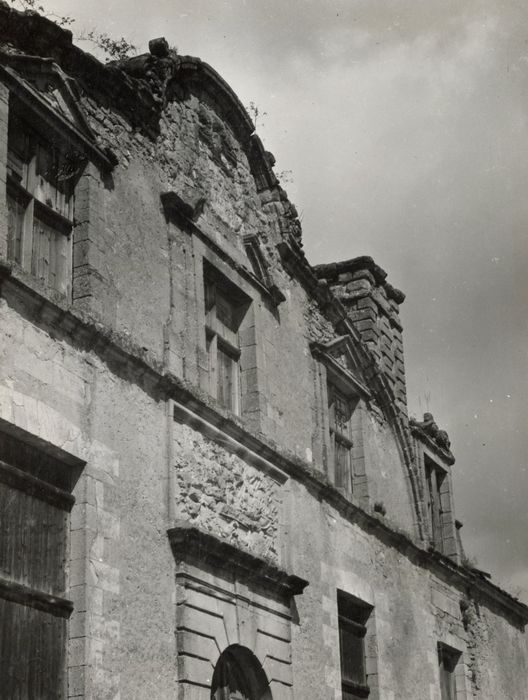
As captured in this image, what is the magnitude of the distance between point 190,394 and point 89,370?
1.30m

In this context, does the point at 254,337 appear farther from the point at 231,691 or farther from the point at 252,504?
the point at 231,691

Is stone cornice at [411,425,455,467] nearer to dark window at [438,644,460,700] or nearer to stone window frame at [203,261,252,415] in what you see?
dark window at [438,644,460,700]

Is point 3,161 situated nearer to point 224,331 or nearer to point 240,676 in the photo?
point 224,331

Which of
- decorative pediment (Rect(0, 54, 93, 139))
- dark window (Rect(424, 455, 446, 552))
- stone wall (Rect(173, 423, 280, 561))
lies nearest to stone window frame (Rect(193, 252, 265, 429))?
stone wall (Rect(173, 423, 280, 561))

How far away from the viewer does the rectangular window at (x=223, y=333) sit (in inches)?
447

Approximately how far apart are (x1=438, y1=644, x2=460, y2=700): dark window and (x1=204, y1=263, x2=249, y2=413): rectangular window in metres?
4.92

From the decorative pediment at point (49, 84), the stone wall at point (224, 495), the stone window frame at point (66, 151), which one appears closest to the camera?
the stone window frame at point (66, 151)

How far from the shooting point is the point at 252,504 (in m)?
10.8

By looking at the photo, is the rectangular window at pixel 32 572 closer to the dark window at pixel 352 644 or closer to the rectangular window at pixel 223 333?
the rectangular window at pixel 223 333

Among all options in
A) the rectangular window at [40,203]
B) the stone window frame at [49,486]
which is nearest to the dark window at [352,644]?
the stone window frame at [49,486]

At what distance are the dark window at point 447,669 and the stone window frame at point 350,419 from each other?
2414 millimetres

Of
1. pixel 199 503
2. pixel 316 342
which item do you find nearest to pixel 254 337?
pixel 316 342

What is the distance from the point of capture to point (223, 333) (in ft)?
38.3

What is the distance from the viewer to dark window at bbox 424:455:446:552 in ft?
51.1
